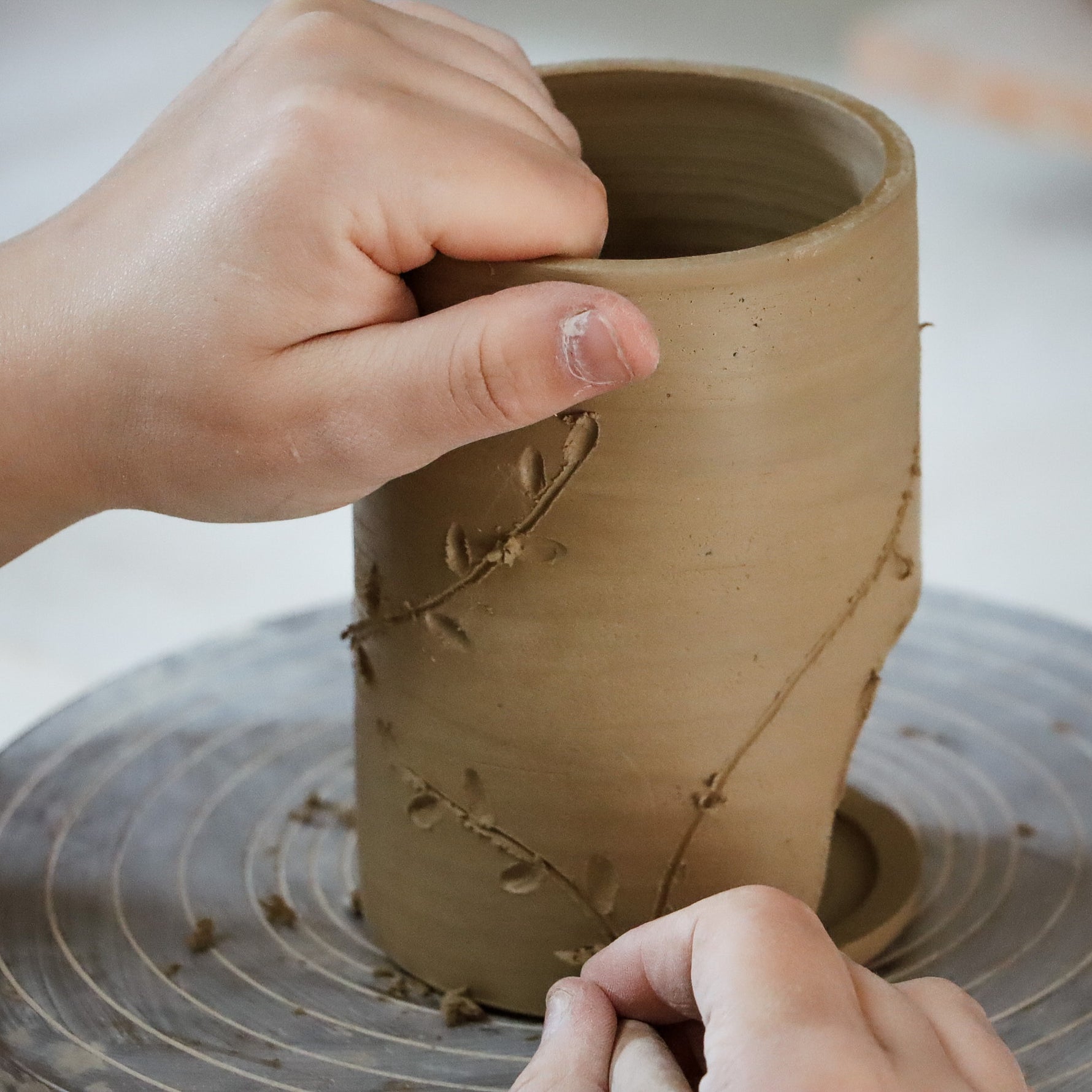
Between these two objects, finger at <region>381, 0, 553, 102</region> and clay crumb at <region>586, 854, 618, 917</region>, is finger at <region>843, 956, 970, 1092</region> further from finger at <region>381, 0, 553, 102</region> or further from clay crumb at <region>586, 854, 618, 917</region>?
finger at <region>381, 0, 553, 102</region>

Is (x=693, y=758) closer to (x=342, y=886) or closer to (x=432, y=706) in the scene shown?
(x=432, y=706)

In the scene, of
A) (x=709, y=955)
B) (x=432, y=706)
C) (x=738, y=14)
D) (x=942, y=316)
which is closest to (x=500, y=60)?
(x=432, y=706)

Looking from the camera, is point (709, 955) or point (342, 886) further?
point (342, 886)

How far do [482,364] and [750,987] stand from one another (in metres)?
0.26

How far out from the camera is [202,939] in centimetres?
86

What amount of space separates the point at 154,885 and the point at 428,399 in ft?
1.26

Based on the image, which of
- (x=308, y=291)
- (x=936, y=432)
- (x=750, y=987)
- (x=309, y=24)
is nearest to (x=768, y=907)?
(x=750, y=987)

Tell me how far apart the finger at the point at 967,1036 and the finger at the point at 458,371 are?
0.96ft

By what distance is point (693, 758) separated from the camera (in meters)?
0.75

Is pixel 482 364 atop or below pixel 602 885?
atop

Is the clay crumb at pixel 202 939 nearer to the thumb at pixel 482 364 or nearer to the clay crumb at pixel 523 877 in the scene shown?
the clay crumb at pixel 523 877

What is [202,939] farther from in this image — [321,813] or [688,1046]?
[688,1046]

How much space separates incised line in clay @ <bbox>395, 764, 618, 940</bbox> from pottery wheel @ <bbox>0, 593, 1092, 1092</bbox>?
0.24 feet

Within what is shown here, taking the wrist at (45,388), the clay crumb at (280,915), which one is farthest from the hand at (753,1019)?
the wrist at (45,388)
